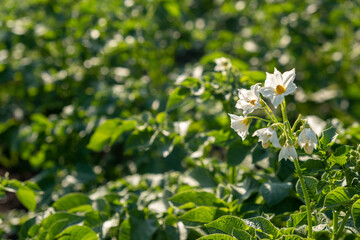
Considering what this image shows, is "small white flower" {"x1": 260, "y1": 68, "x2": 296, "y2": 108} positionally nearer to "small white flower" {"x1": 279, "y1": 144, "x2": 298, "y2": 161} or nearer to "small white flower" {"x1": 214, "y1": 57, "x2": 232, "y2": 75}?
"small white flower" {"x1": 279, "y1": 144, "x2": 298, "y2": 161}

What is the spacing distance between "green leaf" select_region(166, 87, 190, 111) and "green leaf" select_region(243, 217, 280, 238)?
62cm

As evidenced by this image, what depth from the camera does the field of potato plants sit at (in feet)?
3.99

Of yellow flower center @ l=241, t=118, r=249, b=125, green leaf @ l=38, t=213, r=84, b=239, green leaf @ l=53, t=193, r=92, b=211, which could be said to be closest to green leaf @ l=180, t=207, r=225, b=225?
yellow flower center @ l=241, t=118, r=249, b=125

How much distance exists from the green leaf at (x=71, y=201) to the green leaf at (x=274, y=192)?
718mm

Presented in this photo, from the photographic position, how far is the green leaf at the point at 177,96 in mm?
1671

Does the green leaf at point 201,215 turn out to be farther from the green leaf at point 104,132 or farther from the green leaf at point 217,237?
the green leaf at point 104,132

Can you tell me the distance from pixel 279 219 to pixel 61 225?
0.77 meters

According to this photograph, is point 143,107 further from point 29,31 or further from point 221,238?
point 221,238

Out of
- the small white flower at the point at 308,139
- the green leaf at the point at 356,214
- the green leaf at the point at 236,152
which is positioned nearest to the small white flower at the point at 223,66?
the green leaf at the point at 236,152

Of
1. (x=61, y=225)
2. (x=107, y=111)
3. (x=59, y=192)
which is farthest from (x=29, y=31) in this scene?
(x=61, y=225)

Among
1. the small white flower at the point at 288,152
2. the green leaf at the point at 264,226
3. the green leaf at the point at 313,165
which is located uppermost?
the small white flower at the point at 288,152

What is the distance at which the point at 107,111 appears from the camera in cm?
238

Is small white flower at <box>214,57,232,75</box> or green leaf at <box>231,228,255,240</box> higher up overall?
small white flower at <box>214,57,232,75</box>

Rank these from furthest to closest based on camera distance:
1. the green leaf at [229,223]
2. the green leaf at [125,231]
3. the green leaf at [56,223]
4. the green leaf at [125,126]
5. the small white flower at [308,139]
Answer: the green leaf at [125,126], the green leaf at [125,231], the green leaf at [56,223], the green leaf at [229,223], the small white flower at [308,139]
